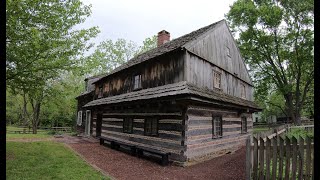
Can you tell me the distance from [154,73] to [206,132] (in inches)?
181

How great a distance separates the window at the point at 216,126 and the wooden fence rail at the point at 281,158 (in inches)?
246

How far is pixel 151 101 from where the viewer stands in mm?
12000

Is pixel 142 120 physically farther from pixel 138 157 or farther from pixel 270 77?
pixel 270 77

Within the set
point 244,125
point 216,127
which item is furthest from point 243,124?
point 216,127

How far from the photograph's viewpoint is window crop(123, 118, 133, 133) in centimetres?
1498

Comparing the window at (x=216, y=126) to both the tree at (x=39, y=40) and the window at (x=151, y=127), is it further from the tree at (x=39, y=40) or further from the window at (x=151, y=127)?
the tree at (x=39, y=40)

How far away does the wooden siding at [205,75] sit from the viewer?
12.2 m

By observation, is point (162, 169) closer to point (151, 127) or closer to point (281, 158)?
point (151, 127)

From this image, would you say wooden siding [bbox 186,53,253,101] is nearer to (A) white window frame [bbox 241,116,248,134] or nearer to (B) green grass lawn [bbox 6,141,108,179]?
(A) white window frame [bbox 241,116,248,134]

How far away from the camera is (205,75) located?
13469 mm

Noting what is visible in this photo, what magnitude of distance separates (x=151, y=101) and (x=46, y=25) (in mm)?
5991

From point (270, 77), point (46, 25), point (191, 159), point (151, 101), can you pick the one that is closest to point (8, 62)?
point (46, 25)

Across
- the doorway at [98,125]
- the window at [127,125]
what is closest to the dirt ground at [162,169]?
the window at [127,125]
